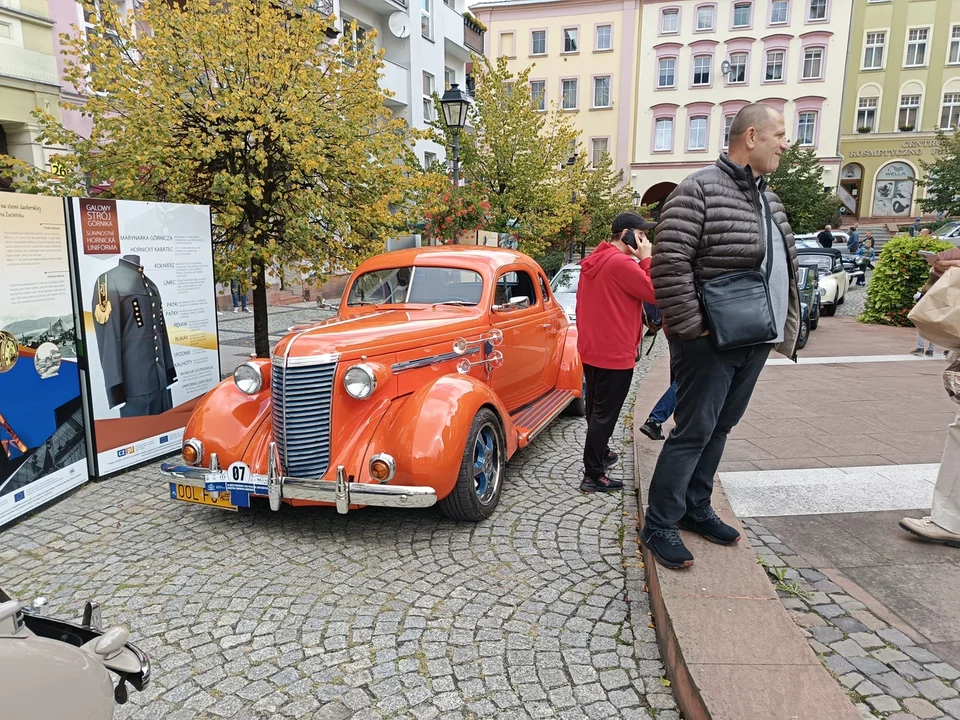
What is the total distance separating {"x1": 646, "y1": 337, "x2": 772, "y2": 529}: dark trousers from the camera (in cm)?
290

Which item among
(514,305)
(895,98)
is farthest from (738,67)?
(514,305)

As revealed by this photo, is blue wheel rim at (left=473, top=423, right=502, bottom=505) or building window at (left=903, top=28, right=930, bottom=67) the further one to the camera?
building window at (left=903, top=28, right=930, bottom=67)

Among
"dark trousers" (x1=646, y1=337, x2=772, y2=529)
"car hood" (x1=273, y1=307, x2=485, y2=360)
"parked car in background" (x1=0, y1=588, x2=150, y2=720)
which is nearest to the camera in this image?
"parked car in background" (x1=0, y1=588, x2=150, y2=720)

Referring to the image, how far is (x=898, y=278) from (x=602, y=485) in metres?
10.5

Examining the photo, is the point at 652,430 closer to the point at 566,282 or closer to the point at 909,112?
the point at 566,282

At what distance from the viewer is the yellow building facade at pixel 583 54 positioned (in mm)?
36406

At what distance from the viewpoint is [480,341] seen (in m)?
4.83

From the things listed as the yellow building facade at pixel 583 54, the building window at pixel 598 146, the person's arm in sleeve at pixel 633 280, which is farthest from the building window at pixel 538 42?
the person's arm in sleeve at pixel 633 280

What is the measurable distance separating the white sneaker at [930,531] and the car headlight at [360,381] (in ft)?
10.2

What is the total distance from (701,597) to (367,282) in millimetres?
3746

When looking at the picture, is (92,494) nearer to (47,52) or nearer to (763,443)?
(763,443)

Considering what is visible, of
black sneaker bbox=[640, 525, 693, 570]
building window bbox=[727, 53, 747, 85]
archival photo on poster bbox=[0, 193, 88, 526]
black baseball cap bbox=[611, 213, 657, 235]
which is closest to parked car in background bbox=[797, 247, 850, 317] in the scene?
black baseball cap bbox=[611, 213, 657, 235]

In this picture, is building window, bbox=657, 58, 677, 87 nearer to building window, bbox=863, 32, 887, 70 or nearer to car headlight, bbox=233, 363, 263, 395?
building window, bbox=863, 32, 887, 70

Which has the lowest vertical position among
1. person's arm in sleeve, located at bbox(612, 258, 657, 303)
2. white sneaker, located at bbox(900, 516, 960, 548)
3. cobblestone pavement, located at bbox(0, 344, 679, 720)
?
cobblestone pavement, located at bbox(0, 344, 679, 720)
